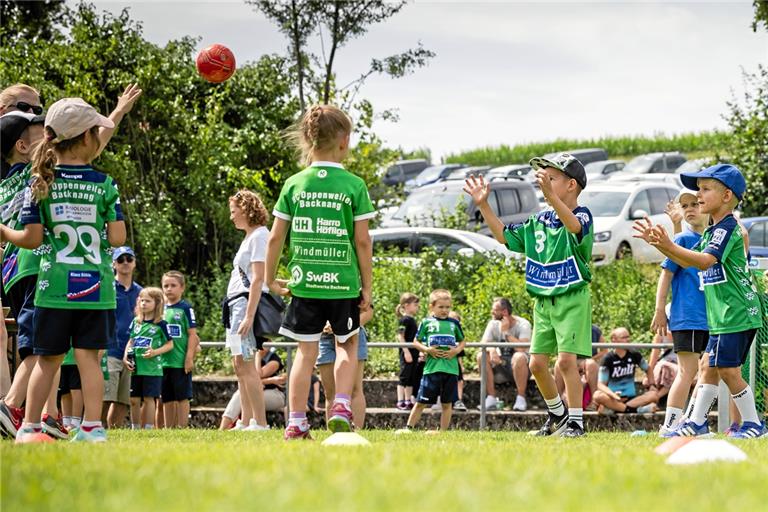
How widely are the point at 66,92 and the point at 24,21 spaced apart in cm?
1654

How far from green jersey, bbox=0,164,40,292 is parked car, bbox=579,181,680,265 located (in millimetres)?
17249

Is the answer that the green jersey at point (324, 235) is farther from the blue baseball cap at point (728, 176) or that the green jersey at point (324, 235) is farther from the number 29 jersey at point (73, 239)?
the blue baseball cap at point (728, 176)

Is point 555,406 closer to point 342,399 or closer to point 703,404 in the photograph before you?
point 703,404

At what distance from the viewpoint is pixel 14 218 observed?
7719 millimetres

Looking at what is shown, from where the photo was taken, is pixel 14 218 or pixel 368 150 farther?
pixel 368 150

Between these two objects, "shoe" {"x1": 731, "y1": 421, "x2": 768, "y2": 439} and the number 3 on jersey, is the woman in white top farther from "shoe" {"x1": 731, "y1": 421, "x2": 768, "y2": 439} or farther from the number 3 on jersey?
"shoe" {"x1": 731, "y1": 421, "x2": 768, "y2": 439}

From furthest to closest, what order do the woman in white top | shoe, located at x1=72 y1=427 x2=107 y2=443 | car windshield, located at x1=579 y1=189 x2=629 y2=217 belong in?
car windshield, located at x1=579 y1=189 x2=629 y2=217 < the woman in white top < shoe, located at x1=72 y1=427 x2=107 y2=443

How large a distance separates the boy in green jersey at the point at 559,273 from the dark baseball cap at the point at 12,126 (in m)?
3.34

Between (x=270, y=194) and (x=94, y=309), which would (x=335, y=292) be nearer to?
(x=94, y=309)

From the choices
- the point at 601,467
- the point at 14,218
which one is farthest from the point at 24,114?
the point at 601,467

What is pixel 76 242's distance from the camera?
7.25 metres

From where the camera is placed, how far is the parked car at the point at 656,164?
171 ft

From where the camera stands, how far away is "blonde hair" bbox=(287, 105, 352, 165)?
7.69 metres

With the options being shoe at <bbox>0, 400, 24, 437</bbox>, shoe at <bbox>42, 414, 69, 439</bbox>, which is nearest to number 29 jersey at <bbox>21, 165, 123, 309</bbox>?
shoe at <bbox>42, 414, 69, 439</bbox>
